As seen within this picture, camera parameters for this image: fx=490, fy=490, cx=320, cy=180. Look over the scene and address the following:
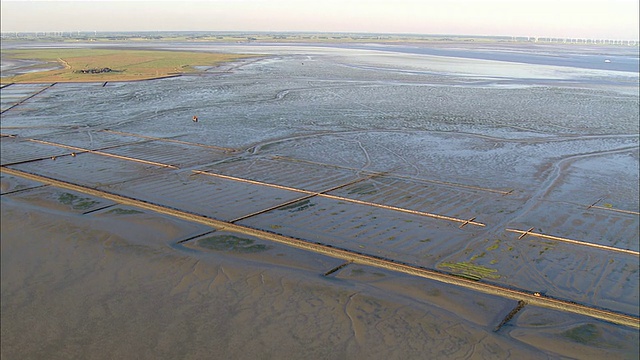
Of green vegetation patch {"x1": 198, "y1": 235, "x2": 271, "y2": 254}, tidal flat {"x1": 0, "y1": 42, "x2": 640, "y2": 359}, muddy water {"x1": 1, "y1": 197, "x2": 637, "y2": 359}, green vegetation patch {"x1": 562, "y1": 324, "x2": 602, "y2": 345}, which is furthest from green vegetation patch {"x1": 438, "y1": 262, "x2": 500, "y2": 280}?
green vegetation patch {"x1": 198, "y1": 235, "x2": 271, "y2": 254}

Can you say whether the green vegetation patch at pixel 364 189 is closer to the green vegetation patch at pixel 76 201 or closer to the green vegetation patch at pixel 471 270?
the green vegetation patch at pixel 471 270

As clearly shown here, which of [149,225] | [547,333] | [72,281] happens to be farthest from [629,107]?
[72,281]

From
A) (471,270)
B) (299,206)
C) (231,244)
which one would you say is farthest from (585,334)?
(299,206)

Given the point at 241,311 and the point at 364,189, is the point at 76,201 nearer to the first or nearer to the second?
the point at 241,311

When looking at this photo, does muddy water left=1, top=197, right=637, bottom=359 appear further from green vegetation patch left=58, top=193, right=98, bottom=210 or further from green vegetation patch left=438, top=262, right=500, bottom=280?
green vegetation patch left=58, top=193, right=98, bottom=210

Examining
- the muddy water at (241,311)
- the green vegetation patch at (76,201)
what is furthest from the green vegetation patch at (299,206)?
the green vegetation patch at (76,201)

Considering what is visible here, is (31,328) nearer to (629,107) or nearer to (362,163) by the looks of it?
(362,163)
